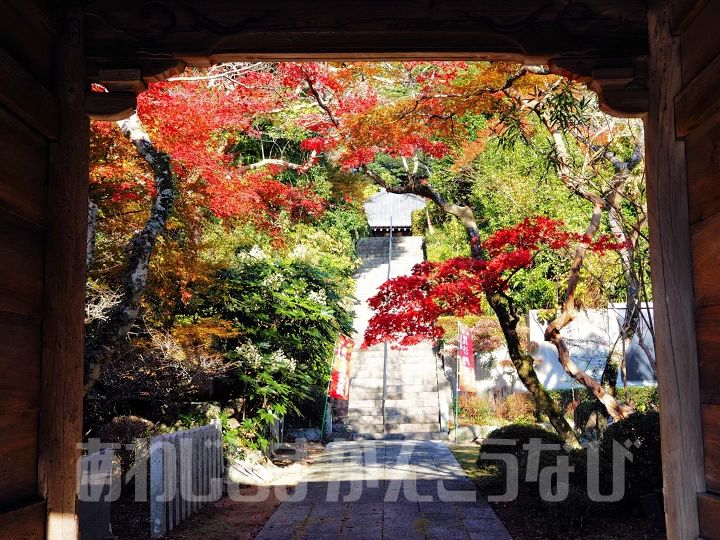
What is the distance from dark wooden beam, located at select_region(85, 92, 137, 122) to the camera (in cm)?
318

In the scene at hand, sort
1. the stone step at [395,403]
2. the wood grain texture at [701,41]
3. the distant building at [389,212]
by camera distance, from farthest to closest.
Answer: the distant building at [389,212]
the stone step at [395,403]
the wood grain texture at [701,41]

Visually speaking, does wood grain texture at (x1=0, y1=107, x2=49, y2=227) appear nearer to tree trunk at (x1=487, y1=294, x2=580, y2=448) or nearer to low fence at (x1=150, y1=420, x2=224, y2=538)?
low fence at (x1=150, y1=420, x2=224, y2=538)

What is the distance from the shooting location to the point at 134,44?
3203 mm

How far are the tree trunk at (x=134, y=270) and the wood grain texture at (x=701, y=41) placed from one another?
14.0ft

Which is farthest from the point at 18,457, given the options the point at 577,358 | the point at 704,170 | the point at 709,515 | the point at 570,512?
the point at 577,358

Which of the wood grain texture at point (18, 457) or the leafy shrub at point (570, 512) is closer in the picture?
the wood grain texture at point (18, 457)

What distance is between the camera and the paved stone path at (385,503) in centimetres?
594

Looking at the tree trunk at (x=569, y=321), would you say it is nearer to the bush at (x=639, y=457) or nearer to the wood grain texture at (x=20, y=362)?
the bush at (x=639, y=457)

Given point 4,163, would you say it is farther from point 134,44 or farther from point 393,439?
point 393,439

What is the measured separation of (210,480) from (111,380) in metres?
1.50

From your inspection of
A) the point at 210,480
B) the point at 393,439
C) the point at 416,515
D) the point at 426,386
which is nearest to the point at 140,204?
the point at 210,480

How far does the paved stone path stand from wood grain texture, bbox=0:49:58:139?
4.07 m

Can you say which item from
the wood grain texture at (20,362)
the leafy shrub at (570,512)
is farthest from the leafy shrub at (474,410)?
the wood grain texture at (20,362)

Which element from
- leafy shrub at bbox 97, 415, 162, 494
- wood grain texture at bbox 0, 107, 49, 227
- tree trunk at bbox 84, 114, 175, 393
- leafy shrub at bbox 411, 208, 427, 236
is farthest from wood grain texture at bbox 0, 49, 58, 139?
leafy shrub at bbox 411, 208, 427, 236
